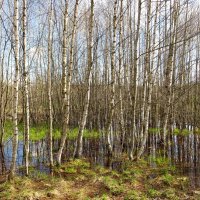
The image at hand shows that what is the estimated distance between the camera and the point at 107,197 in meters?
5.87

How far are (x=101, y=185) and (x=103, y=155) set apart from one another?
4116 mm

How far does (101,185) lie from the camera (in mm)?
6707

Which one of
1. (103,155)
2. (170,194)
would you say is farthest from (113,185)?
(103,155)

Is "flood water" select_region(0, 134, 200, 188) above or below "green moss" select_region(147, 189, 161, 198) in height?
above

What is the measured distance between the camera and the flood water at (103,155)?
342 inches

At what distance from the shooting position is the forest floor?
5938mm

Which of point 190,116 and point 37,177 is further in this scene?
point 190,116

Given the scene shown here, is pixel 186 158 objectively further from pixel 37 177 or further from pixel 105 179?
pixel 37 177

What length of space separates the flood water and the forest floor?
587 millimetres

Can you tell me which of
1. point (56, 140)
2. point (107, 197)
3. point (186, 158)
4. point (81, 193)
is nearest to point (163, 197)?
point (107, 197)

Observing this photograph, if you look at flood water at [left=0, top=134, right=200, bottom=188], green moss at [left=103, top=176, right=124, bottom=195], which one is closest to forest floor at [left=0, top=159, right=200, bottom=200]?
green moss at [left=103, top=176, right=124, bottom=195]

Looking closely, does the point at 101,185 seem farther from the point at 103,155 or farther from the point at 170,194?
the point at 103,155

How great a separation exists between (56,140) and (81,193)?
8227 mm

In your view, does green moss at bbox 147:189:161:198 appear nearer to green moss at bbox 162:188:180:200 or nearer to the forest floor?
the forest floor
